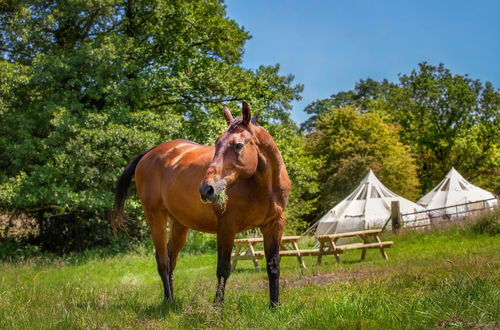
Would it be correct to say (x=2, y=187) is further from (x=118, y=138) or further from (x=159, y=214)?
(x=159, y=214)

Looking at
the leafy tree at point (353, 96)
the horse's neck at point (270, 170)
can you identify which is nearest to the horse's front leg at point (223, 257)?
the horse's neck at point (270, 170)

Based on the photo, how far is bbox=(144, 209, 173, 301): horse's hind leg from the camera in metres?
6.42

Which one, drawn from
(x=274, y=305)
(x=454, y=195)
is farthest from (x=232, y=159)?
(x=454, y=195)

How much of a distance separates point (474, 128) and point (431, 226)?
25.3m

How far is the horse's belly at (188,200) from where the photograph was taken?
18.6 feet

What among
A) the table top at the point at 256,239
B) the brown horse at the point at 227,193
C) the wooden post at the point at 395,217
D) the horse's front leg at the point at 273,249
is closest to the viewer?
the brown horse at the point at 227,193

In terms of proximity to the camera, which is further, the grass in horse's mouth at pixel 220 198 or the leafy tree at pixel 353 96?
the leafy tree at pixel 353 96

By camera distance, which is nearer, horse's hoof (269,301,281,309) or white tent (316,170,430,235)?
horse's hoof (269,301,281,309)

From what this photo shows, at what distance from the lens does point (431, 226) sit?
→ 55.3 feet

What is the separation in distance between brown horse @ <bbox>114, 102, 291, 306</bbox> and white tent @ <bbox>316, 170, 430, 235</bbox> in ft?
52.4

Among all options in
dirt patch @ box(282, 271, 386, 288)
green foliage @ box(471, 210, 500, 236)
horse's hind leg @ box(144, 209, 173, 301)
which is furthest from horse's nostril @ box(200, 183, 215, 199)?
green foliage @ box(471, 210, 500, 236)

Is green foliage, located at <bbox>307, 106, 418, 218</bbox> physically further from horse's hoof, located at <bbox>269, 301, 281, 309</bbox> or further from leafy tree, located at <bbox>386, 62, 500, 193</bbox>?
horse's hoof, located at <bbox>269, 301, 281, 309</bbox>

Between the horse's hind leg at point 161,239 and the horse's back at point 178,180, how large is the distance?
121 mm

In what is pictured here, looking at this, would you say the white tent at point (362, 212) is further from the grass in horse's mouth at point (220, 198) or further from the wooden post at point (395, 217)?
the grass in horse's mouth at point (220, 198)
